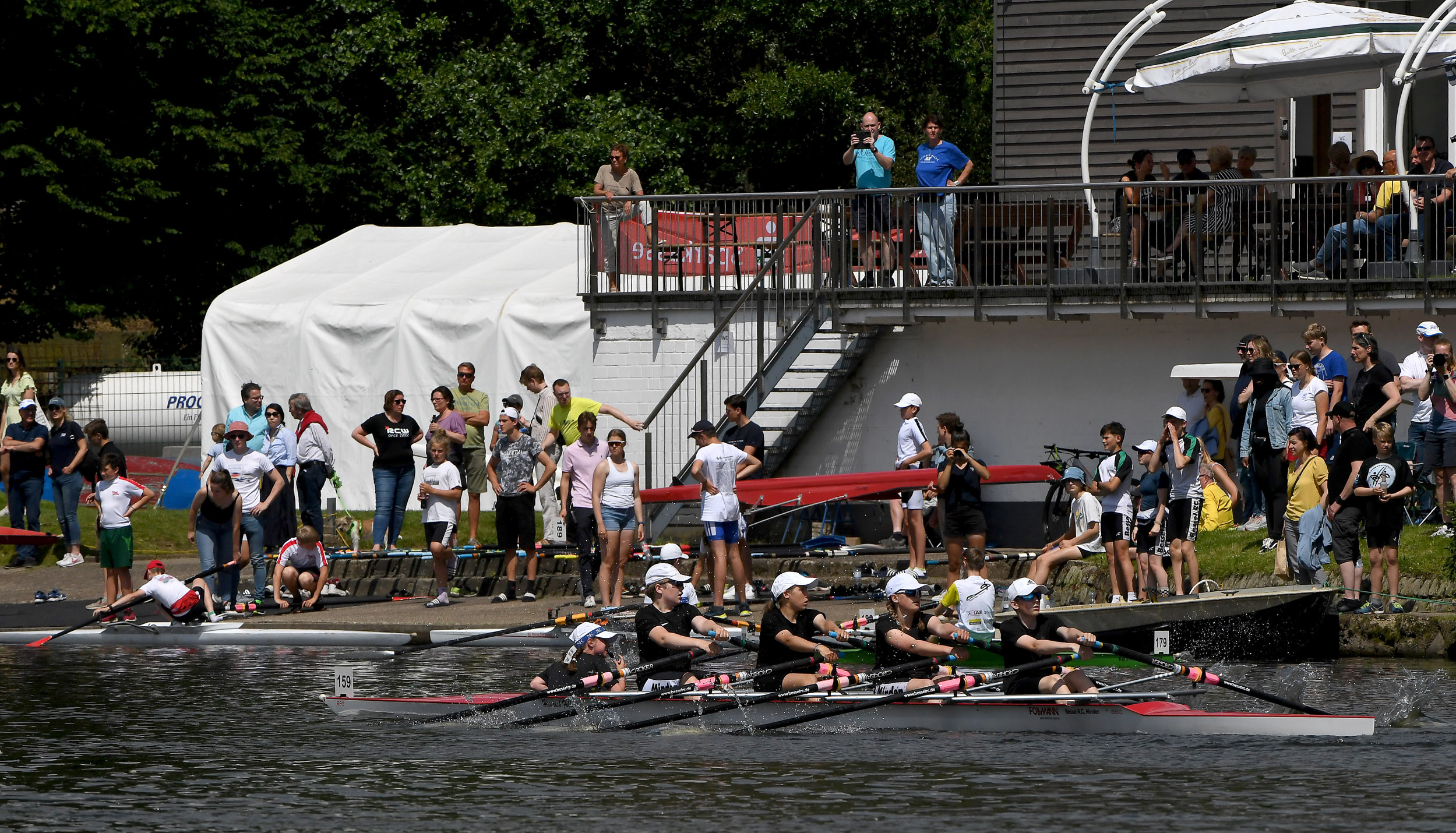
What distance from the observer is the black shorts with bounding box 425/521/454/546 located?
18.1 meters

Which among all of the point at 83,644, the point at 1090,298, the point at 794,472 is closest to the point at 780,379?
the point at 794,472

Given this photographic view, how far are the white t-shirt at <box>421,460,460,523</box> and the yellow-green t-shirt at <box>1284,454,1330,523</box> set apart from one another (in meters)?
7.56

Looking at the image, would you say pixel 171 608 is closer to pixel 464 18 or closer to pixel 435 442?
pixel 435 442

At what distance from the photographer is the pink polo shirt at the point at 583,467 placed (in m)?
17.5

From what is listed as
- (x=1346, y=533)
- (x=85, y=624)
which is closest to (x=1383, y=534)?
(x=1346, y=533)

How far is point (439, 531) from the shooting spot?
715 inches

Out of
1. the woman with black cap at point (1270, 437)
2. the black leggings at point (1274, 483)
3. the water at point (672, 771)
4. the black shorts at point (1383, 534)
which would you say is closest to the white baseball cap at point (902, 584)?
the water at point (672, 771)

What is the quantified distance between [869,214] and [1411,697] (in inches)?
359

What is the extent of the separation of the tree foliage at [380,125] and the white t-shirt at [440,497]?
15.9m

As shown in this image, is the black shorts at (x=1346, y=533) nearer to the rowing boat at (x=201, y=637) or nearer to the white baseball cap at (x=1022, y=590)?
the white baseball cap at (x=1022, y=590)

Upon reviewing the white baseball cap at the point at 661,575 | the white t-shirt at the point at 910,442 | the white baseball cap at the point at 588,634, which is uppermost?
the white t-shirt at the point at 910,442

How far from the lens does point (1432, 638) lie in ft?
48.3

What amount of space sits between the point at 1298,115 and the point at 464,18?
66.6ft

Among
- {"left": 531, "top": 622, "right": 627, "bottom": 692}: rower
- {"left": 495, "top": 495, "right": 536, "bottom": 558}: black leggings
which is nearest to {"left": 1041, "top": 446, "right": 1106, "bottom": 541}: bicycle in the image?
{"left": 495, "top": 495, "right": 536, "bottom": 558}: black leggings
